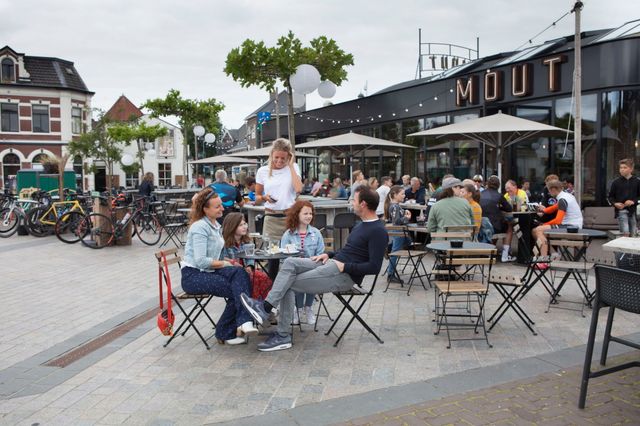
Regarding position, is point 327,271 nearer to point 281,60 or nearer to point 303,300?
point 303,300

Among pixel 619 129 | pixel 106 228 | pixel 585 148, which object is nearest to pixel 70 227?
pixel 106 228

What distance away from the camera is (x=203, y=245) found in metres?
5.03

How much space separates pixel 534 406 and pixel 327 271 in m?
2.00

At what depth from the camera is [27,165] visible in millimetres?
38250

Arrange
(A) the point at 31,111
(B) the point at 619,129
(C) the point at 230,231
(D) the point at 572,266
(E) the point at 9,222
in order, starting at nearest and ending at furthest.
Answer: (C) the point at 230,231 → (D) the point at 572,266 → (B) the point at 619,129 → (E) the point at 9,222 → (A) the point at 31,111

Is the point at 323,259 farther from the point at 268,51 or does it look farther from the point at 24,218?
the point at 24,218

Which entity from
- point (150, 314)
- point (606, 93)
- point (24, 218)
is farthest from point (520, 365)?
point (24, 218)

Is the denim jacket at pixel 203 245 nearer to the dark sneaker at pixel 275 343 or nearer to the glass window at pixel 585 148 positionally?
the dark sneaker at pixel 275 343

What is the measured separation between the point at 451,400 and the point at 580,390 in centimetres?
83

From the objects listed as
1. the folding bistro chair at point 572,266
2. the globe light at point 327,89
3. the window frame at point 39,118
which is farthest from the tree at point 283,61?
the window frame at point 39,118

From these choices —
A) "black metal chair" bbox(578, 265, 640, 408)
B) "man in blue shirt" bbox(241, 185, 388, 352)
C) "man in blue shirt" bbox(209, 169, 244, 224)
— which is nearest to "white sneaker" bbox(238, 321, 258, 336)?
"man in blue shirt" bbox(241, 185, 388, 352)

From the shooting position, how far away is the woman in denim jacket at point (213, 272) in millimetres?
4938

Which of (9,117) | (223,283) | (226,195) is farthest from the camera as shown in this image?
(9,117)

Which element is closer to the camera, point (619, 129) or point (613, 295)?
point (613, 295)
